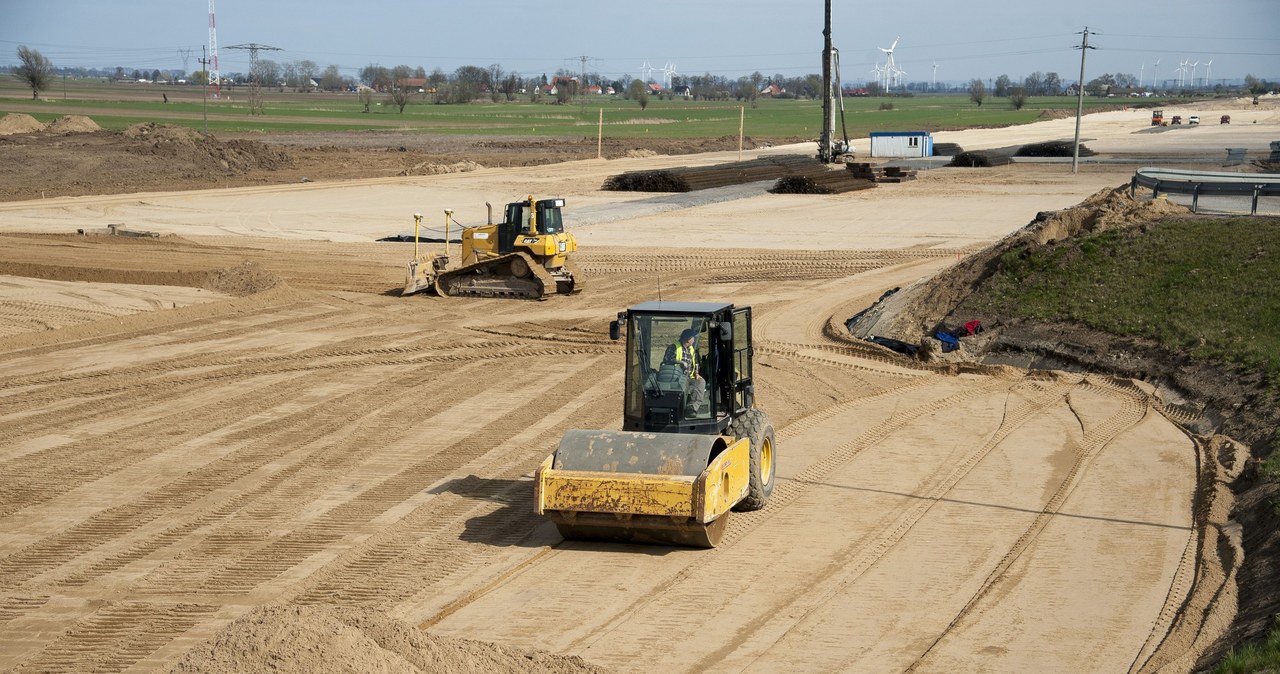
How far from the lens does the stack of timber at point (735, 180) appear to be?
4947cm

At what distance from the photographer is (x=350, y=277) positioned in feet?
97.8

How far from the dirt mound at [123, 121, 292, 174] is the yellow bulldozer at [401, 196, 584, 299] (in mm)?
33492

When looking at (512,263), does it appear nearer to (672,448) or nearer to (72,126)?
(672,448)

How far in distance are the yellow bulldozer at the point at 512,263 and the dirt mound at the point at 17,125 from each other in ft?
162

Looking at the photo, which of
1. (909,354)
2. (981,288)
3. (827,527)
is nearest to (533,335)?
(909,354)

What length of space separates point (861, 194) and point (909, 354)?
28.8 meters

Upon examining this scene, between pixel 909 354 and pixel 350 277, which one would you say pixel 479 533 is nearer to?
pixel 909 354

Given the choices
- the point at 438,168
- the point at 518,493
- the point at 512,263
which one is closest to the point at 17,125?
the point at 438,168

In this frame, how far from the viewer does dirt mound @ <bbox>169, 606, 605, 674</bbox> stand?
762 centimetres

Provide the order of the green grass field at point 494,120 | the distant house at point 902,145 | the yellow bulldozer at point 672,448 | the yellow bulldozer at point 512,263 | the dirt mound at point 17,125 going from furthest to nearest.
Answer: the green grass field at point 494,120
the distant house at point 902,145
the dirt mound at point 17,125
the yellow bulldozer at point 512,263
the yellow bulldozer at point 672,448

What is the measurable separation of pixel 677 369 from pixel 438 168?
4882 centimetres

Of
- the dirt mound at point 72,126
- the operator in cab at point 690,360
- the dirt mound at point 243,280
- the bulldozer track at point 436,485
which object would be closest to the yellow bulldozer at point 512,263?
the bulldozer track at point 436,485

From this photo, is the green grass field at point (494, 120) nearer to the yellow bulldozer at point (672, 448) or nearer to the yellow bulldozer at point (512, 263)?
the yellow bulldozer at point (512, 263)

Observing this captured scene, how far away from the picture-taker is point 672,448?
452 inches
